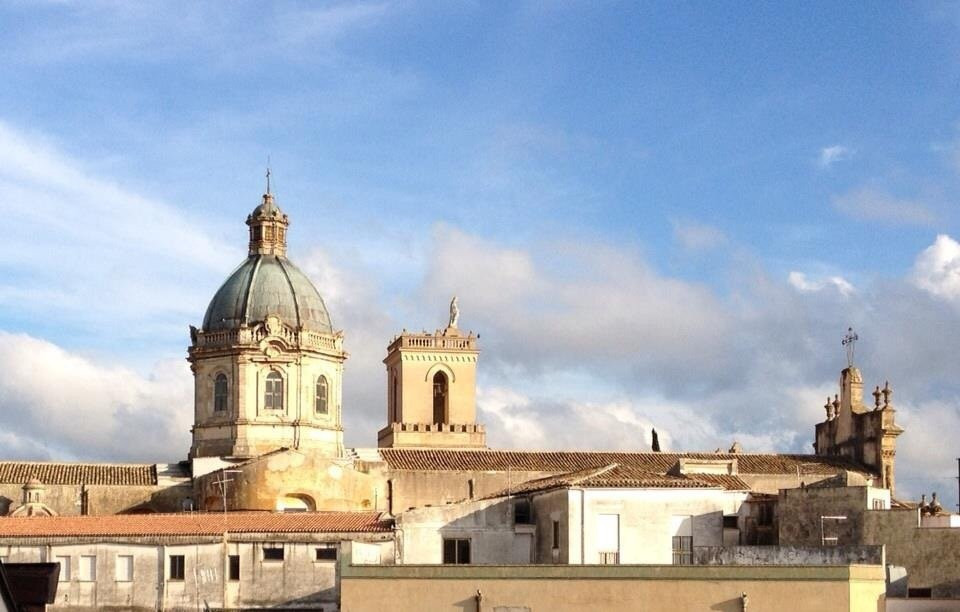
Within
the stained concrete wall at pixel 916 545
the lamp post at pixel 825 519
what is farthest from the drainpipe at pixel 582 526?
the stained concrete wall at pixel 916 545

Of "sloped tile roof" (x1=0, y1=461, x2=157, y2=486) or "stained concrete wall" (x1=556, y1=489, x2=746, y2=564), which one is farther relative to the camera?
"sloped tile roof" (x1=0, y1=461, x2=157, y2=486)

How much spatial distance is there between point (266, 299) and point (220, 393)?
425 cm

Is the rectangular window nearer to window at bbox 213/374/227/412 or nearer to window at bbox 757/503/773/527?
window at bbox 757/503/773/527

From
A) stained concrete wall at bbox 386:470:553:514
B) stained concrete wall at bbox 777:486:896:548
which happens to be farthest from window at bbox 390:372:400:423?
stained concrete wall at bbox 777:486:896:548

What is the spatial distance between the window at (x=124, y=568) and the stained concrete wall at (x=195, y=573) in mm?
98

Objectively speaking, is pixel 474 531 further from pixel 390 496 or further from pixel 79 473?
pixel 79 473

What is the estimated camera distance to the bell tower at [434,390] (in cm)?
8450

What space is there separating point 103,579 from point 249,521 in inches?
192

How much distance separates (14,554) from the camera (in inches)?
2297

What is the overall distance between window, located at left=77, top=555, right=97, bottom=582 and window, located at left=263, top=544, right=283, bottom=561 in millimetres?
5501

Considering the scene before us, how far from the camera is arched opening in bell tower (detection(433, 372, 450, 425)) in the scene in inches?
3383

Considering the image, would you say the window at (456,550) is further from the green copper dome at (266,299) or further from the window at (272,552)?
the green copper dome at (266,299)

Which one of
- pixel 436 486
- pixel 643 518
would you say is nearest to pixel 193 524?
pixel 643 518

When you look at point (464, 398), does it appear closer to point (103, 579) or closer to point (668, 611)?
point (103, 579)
